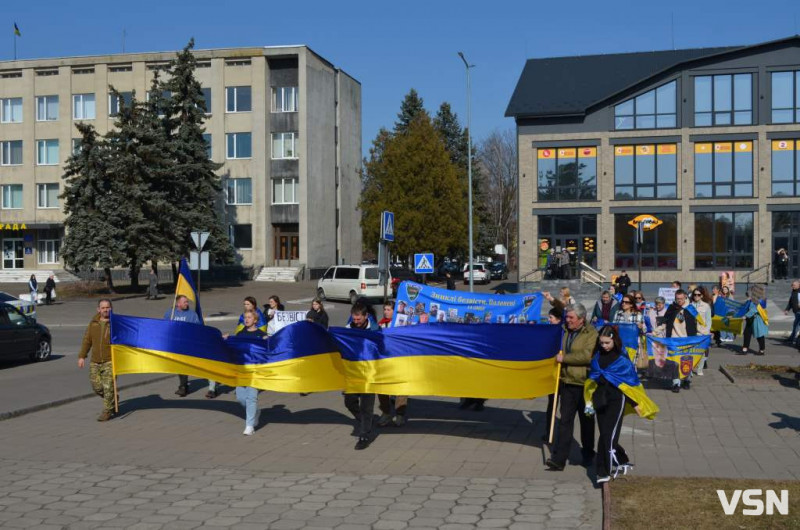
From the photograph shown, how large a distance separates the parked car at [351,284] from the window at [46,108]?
3326 cm

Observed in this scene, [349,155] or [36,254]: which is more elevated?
[349,155]

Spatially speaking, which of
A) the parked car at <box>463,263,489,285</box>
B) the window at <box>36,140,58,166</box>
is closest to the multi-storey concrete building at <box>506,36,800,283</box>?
the parked car at <box>463,263,489,285</box>

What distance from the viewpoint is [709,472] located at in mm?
8633

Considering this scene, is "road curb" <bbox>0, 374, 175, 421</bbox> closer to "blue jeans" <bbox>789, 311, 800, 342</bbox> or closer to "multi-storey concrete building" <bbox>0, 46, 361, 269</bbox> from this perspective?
"blue jeans" <bbox>789, 311, 800, 342</bbox>

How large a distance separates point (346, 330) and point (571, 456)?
3.15 meters

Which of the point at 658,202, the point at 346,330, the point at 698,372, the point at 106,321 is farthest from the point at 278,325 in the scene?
the point at 658,202

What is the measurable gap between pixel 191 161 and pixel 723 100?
103ft

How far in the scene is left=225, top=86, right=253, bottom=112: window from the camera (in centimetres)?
6253

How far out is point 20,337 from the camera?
19.6 meters

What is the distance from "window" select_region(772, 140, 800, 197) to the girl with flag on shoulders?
42.4m

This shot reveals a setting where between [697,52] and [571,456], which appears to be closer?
[571,456]

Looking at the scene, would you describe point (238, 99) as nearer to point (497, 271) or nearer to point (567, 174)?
point (497, 271)

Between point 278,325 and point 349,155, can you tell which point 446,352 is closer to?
point 278,325

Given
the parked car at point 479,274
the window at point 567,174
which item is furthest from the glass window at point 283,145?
the window at point 567,174
